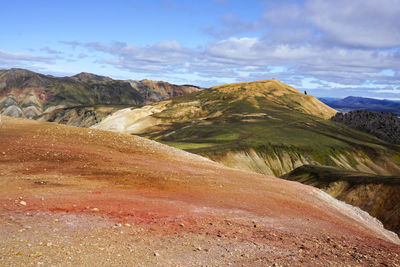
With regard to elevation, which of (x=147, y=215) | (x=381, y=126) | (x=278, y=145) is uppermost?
(x=381, y=126)

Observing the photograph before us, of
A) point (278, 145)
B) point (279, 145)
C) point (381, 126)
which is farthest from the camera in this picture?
point (381, 126)

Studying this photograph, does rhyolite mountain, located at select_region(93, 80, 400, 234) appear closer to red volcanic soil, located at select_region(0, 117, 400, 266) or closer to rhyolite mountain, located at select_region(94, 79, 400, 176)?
rhyolite mountain, located at select_region(94, 79, 400, 176)

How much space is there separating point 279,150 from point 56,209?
10287 cm

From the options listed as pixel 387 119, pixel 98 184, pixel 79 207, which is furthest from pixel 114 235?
pixel 387 119

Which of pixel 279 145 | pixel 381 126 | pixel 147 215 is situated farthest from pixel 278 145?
pixel 381 126

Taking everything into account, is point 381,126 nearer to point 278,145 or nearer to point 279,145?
point 279,145

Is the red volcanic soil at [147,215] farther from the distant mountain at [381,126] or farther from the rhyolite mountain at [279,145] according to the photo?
the distant mountain at [381,126]

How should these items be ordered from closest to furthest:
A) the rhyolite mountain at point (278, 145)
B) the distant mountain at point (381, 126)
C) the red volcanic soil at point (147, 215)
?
the red volcanic soil at point (147, 215)
the rhyolite mountain at point (278, 145)
the distant mountain at point (381, 126)

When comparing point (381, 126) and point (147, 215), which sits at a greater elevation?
point (381, 126)

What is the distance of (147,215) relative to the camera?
1864cm

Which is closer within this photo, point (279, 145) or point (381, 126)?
point (279, 145)

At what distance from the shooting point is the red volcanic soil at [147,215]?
14.1 m

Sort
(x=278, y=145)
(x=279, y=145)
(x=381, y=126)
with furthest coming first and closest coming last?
(x=381, y=126), (x=279, y=145), (x=278, y=145)

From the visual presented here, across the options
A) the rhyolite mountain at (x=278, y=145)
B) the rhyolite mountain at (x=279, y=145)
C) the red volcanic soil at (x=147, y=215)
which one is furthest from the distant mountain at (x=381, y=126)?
the red volcanic soil at (x=147, y=215)
